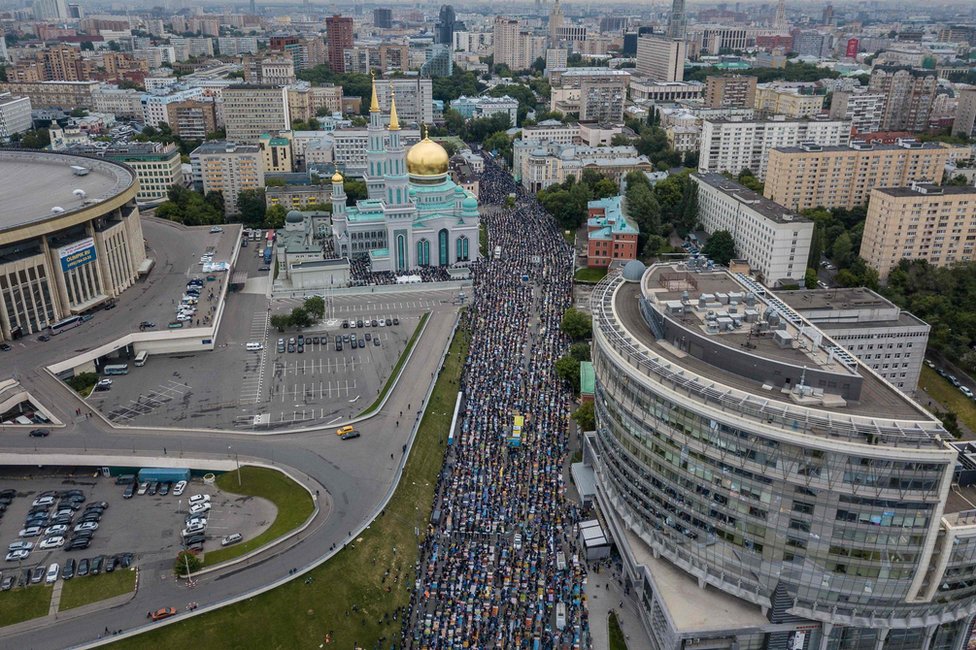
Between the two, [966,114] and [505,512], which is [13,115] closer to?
[505,512]

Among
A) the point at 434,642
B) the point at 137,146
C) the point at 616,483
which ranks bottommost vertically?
the point at 434,642

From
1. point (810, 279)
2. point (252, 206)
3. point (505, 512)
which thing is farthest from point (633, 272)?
point (252, 206)

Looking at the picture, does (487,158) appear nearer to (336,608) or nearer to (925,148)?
(925,148)

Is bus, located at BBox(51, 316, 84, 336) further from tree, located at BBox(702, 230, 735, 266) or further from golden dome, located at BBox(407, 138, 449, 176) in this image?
tree, located at BBox(702, 230, 735, 266)

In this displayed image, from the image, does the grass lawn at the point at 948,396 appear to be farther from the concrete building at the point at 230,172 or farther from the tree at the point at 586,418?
the concrete building at the point at 230,172

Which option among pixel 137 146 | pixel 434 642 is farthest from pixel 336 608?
pixel 137 146
